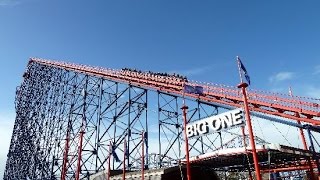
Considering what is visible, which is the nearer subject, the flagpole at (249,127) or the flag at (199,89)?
the flagpole at (249,127)

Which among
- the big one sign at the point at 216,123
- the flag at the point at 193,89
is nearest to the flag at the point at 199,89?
the flag at the point at 193,89

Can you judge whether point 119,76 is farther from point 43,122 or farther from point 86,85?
point 43,122

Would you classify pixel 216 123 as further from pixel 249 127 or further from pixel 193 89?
pixel 193 89

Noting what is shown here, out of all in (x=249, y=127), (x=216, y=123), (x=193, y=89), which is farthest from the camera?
(x=193, y=89)

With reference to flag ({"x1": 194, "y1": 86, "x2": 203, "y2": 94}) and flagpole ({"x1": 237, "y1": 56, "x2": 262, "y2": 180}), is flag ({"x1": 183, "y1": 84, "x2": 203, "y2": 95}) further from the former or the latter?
flagpole ({"x1": 237, "y1": 56, "x2": 262, "y2": 180})

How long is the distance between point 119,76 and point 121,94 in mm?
1986

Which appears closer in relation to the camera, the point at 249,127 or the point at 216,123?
the point at 249,127

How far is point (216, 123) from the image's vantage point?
14.6 meters

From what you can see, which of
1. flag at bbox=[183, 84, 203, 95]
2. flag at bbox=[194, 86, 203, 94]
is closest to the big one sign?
flag at bbox=[183, 84, 203, 95]

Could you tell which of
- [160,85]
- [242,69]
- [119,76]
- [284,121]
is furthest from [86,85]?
[242,69]

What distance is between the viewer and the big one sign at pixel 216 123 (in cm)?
1375

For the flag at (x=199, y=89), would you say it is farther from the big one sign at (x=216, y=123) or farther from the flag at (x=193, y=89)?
the big one sign at (x=216, y=123)

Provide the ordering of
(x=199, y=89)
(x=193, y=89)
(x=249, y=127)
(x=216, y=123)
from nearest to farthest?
(x=249, y=127) < (x=216, y=123) < (x=193, y=89) < (x=199, y=89)

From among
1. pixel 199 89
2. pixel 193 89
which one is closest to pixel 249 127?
pixel 193 89
